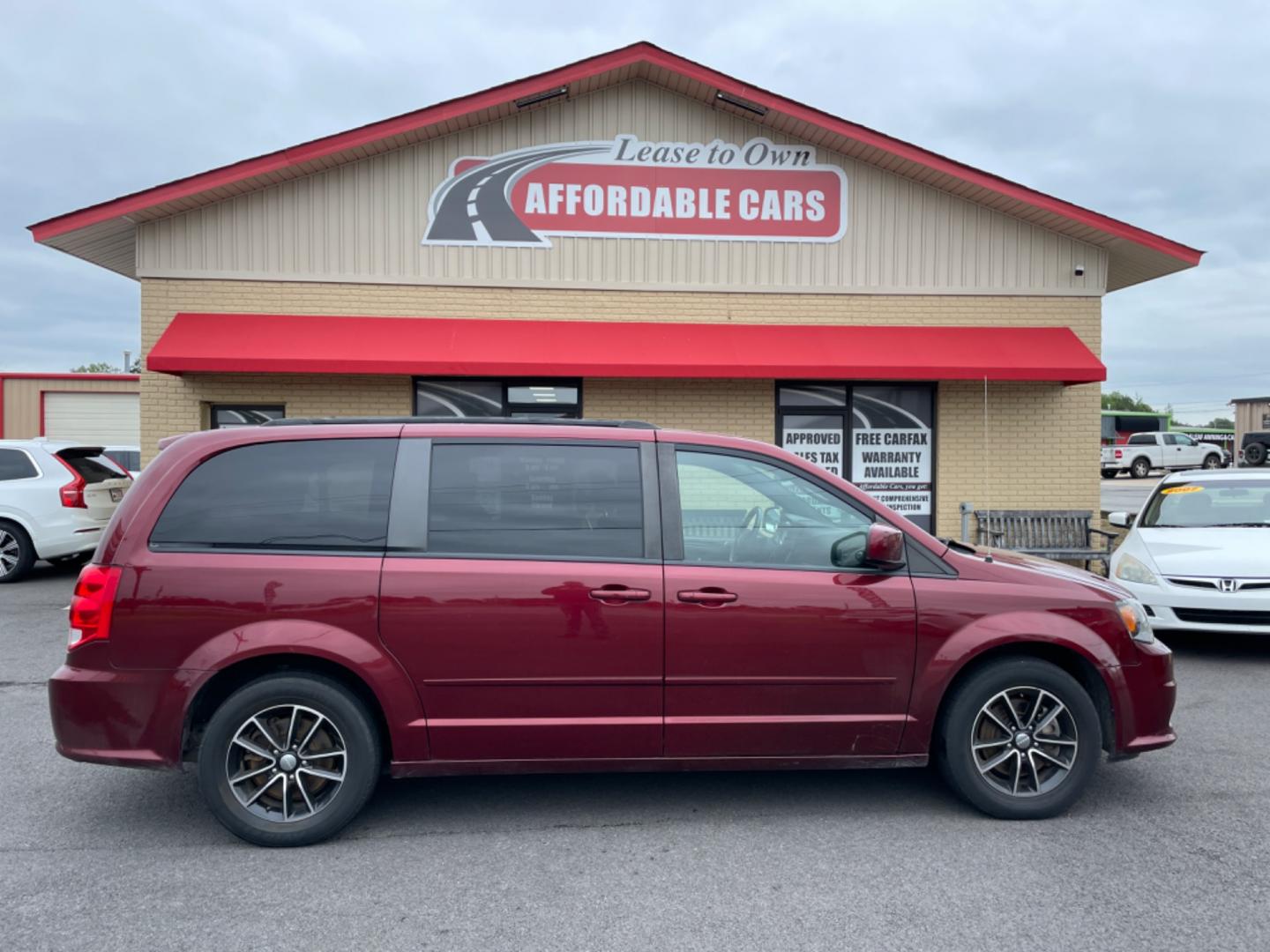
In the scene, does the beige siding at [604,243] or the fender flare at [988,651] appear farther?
the beige siding at [604,243]

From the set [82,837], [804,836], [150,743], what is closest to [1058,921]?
[804,836]

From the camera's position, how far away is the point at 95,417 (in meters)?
29.0

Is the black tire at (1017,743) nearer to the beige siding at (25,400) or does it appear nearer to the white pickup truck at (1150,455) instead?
the beige siding at (25,400)

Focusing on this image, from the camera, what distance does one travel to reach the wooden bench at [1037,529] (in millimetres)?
11672

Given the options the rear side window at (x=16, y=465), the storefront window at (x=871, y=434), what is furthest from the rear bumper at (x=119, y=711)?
the rear side window at (x=16, y=465)

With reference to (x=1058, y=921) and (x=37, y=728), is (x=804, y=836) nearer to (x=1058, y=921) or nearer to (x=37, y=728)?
(x=1058, y=921)

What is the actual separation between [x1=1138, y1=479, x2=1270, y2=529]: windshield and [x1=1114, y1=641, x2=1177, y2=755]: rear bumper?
4783 mm

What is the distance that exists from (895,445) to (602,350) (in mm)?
4040

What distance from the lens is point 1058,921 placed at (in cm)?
330

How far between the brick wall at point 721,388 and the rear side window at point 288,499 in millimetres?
7060

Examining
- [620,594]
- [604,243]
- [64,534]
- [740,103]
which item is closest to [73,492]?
[64,534]

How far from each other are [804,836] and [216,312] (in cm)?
981

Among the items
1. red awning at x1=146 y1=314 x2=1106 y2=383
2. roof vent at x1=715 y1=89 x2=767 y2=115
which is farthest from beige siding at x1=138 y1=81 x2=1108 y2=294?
red awning at x1=146 y1=314 x2=1106 y2=383

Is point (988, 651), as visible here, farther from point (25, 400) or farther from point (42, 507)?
point (25, 400)
